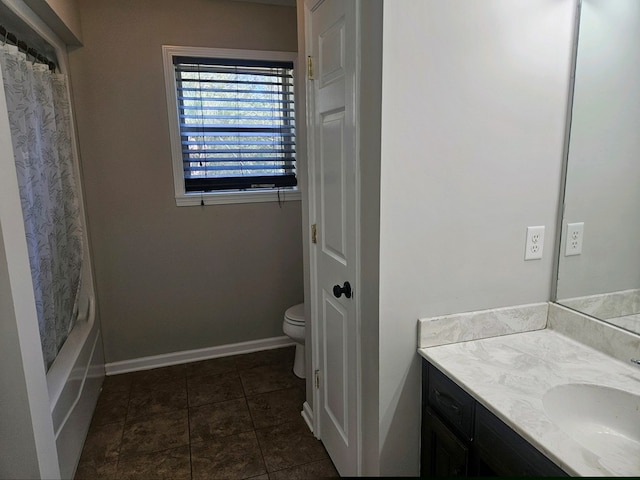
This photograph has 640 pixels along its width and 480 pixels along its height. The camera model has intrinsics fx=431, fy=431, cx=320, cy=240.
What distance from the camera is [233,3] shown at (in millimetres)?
2855

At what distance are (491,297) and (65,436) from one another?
6.32 ft

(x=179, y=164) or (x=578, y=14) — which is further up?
(x=578, y=14)

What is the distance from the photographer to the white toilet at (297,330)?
2717 mm

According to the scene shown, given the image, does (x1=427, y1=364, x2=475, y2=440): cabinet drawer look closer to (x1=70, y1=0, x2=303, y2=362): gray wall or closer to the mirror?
the mirror

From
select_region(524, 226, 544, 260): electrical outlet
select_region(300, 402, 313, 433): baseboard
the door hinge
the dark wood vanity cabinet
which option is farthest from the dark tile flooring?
the door hinge

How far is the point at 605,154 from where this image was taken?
1516mm

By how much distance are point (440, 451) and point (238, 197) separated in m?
2.16

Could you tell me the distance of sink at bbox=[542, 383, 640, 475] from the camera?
115cm

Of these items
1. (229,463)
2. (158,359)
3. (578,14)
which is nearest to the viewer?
(578,14)

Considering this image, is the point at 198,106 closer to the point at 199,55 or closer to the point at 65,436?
the point at 199,55

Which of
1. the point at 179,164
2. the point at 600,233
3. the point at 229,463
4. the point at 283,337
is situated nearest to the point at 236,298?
the point at 283,337

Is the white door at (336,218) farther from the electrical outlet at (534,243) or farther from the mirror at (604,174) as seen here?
the mirror at (604,174)

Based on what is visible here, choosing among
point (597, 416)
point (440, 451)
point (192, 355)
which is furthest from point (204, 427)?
point (597, 416)

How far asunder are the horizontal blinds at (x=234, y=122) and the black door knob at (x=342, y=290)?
160 centimetres
